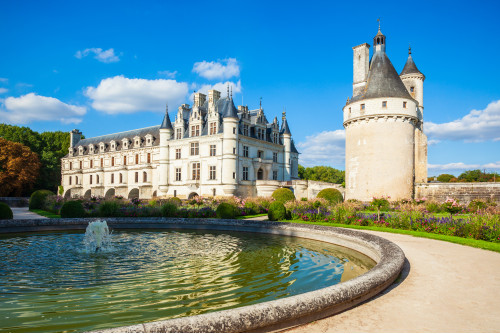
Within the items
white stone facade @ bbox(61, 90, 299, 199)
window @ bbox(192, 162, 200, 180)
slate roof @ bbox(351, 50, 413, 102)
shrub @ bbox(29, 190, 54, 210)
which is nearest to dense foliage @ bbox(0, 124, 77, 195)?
white stone facade @ bbox(61, 90, 299, 199)

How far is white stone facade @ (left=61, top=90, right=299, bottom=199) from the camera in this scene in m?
37.1

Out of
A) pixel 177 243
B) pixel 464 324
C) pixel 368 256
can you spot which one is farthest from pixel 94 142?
pixel 464 324

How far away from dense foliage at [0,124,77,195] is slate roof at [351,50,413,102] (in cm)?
4490

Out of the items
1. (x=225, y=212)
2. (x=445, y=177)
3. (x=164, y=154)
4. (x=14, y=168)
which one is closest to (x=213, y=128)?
(x=164, y=154)

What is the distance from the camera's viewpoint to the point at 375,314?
405 cm

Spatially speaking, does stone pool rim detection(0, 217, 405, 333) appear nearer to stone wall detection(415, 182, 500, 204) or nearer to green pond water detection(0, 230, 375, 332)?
green pond water detection(0, 230, 375, 332)

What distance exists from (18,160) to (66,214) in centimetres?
3093

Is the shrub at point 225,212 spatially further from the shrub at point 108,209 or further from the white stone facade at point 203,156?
the white stone facade at point 203,156

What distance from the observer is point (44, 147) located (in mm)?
57594

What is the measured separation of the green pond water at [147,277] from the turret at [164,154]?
30.9m

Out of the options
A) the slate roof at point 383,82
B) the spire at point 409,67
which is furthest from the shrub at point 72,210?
the spire at point 409,67

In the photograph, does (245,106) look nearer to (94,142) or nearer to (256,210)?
(256,210)

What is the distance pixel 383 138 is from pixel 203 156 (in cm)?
1961

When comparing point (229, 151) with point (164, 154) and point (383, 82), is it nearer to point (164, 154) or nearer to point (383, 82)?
point (164, 154)
